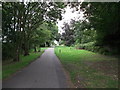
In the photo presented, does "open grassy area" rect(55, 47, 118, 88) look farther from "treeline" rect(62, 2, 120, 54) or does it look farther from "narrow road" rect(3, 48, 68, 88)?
"treeline" rect(62, 2, 120, 54)

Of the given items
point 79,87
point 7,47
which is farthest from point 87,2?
point 7,47

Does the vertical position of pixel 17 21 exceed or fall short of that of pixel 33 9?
it falls short

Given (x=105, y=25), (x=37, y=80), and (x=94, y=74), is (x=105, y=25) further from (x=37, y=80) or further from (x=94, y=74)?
(x=37, y=80)

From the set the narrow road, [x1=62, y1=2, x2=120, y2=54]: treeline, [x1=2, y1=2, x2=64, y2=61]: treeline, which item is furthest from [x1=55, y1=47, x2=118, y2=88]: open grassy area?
[x1=2, y1=2, x2=64, y2=61]: treeline

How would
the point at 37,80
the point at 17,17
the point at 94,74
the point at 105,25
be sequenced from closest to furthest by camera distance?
the point at 105,25
the point at 37,80
the point at 94,74
the point at 17,17

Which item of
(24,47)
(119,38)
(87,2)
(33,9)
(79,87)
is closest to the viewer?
(119,38)

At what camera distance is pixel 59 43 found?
65312 millimetres

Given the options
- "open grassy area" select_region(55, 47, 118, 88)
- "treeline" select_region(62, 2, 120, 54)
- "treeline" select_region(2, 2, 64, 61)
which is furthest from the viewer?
"treeline" select_region(2, 2, 64, 61)

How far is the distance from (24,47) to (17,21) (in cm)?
754

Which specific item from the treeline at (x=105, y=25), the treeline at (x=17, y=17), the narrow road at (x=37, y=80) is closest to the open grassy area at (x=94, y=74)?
the narrow road at (x=37, y=80)

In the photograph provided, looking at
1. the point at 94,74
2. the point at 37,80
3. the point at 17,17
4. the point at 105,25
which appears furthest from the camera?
the point at 17,17

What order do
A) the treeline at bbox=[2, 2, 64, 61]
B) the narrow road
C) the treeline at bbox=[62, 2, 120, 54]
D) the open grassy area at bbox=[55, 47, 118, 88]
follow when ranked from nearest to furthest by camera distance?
the treeline at bbox=[62, 2, 120, 54]
the narrow road
the open grassy area at bbox=[55, 47, 118, 88]
the treeline at bbox=[2, 2, 64, 61]

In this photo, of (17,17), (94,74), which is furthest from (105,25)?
(17,17)

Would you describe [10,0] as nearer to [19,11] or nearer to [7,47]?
[19,11]
